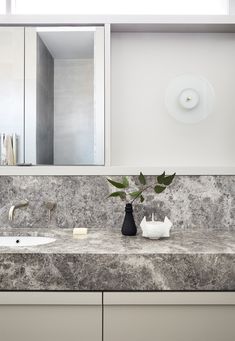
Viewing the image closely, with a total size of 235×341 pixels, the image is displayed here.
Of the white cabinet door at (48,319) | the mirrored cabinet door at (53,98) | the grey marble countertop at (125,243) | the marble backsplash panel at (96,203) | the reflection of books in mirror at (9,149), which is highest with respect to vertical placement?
the mirrored cabinet door at (53,98)

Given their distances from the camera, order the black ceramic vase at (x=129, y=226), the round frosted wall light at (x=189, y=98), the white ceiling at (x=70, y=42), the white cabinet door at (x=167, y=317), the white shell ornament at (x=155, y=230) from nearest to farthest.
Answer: the white cabinet door at (x=167, y=317), the white shell ornament at (x=155, y=230), the black ceramic vase at (x=129, y=226), the white ceiling at (x=70, y=42), the round frosted wall light at (x=189, y=98)

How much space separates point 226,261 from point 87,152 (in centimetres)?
106

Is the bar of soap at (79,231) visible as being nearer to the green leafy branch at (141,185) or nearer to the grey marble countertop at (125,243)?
the grey marble countertop at (125,243)

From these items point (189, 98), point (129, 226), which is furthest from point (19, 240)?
point (189, 98)

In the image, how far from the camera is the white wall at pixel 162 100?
86.1 inches

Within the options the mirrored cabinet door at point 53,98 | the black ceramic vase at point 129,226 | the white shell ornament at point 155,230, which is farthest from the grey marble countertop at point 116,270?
the mirrored cabinet door at point 53,98

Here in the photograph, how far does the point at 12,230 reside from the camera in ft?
6.64

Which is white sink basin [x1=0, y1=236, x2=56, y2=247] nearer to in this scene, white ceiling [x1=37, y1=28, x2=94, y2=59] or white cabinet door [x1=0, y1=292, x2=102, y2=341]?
white cabinet door [x1=0, y1=292, x2=102, y2=341]

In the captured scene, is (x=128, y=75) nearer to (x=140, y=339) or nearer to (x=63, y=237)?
(x=63, y=237)

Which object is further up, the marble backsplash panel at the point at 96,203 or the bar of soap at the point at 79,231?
the marble backsplash panel at the point at 96,203

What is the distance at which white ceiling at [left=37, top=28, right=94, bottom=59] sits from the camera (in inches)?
81.5

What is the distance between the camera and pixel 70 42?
2.08 metres

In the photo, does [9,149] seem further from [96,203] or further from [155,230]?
[155,230]

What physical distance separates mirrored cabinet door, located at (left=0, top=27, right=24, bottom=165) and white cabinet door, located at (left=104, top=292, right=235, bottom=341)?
1.12m
